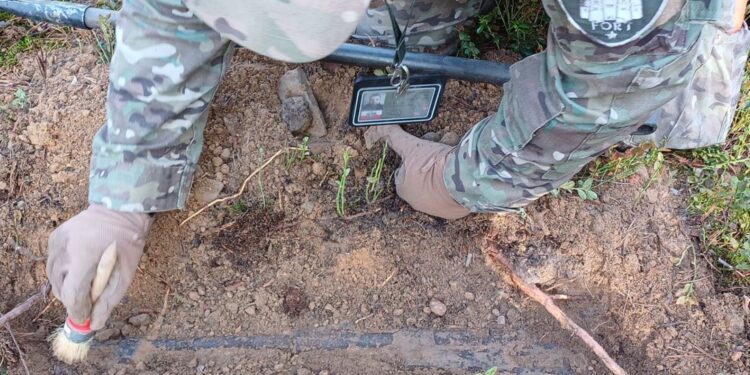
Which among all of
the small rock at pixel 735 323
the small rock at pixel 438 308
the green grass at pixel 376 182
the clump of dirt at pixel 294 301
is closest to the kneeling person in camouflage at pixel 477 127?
the green grass at pixel 376 182

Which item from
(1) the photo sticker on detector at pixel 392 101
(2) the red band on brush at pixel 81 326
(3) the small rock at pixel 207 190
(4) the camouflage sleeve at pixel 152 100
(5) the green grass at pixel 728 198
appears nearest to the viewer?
(4) the camouflage sleeve at pixel 152 100

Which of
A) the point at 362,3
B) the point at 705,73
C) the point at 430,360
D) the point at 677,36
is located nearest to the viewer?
the point at 362,3

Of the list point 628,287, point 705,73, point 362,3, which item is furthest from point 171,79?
point 705,73

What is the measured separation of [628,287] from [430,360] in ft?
1.95

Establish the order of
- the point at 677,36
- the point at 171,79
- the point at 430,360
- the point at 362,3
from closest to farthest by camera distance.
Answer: the point at 362,3, the point at 677,36, the point at 171,79, the point at 430,360

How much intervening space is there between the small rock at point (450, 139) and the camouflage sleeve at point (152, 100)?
70 cm

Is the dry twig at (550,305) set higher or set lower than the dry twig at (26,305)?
higher

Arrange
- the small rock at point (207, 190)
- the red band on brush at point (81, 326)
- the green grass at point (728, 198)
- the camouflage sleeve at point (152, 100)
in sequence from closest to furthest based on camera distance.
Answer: the camouflage sleeve at point (152, 100)
the red band on brush at point (81, 326)
the small rock at point (207, 190)
the green grass at point (728, 198)

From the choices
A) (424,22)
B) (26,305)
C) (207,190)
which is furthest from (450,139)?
(26,305)

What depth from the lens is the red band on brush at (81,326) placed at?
5.08 ft

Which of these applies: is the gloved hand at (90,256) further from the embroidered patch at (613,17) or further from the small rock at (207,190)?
the embroidered patch at (613,17)

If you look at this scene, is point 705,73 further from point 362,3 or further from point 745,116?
point 362,3

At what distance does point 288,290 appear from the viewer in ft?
5.96

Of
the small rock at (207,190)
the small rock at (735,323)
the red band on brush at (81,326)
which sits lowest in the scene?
the red band on brush at (81,326)
